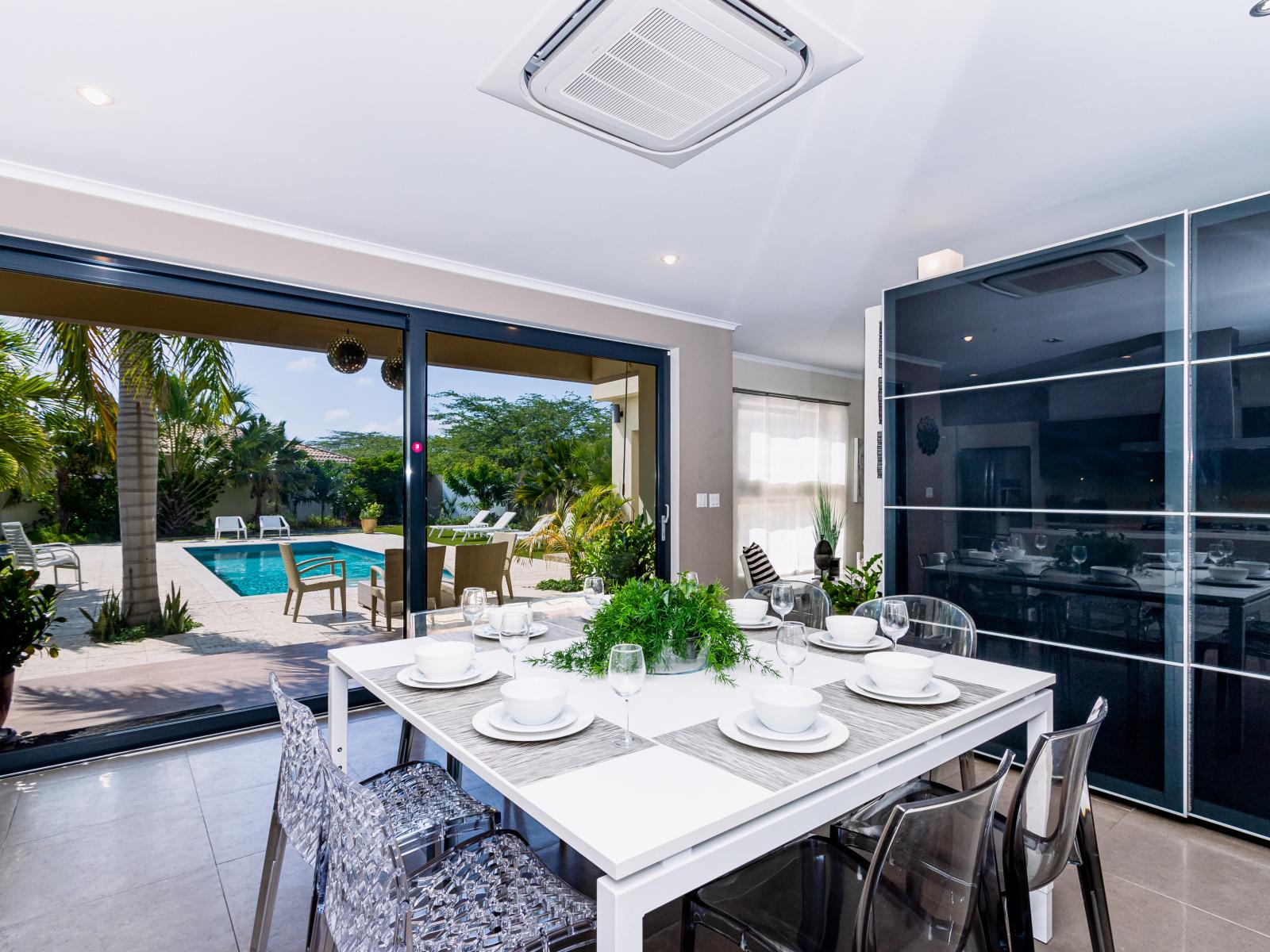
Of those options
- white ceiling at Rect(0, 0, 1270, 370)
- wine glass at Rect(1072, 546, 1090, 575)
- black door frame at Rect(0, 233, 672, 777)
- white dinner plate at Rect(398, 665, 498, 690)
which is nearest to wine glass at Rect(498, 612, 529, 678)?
white dinner plate at Rect(398, 665, 498, 690)

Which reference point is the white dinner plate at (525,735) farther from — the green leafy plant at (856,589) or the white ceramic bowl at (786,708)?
the green leafy plant at (856,589)

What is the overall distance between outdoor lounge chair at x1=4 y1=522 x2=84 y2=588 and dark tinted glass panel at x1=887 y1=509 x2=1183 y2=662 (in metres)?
3.87

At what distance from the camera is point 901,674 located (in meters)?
1.62

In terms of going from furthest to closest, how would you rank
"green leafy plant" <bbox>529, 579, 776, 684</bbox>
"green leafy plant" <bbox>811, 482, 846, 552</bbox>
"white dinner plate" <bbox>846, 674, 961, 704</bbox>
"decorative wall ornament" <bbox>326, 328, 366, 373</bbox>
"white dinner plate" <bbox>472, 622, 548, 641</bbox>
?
"green leafy plant" <bbox>811, 482, 846, 552</bbox> → "decorative wall ornament" <bbox>326, 328, 366, 373</bbox> → "white dinner plate" <bbox>472, 622, 548, 641</bbox> → "green leafy plant" <bbox>529, 579, 776, 684</bbox> → "white dinner plate" <bbox>846, 674, 961, 704</bbox>

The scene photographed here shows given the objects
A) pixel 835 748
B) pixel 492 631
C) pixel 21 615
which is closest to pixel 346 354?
pixel 21 615

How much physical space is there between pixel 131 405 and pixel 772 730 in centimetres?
334

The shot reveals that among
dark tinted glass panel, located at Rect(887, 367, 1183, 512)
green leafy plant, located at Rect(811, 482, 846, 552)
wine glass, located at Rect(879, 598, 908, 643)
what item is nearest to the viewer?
wine glass, located at Rect(879, 598, 908, 643)

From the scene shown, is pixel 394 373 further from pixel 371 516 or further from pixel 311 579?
pixel 311 579

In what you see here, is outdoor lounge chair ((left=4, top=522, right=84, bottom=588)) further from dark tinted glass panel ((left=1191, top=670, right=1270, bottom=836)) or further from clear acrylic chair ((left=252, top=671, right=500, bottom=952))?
dark tinted glass panel ((left=1191, top=670, right=1270, bottom=836))

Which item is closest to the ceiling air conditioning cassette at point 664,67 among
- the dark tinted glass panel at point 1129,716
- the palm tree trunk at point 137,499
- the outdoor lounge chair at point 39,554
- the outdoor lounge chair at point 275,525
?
the dark tinted glass panel at point 1129,716

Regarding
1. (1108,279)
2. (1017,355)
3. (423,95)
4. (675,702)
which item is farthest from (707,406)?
(675,702)

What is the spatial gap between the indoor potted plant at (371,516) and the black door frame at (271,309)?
162 mm

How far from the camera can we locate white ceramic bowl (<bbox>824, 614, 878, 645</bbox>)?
84.4 inches

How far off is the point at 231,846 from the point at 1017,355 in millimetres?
3617
